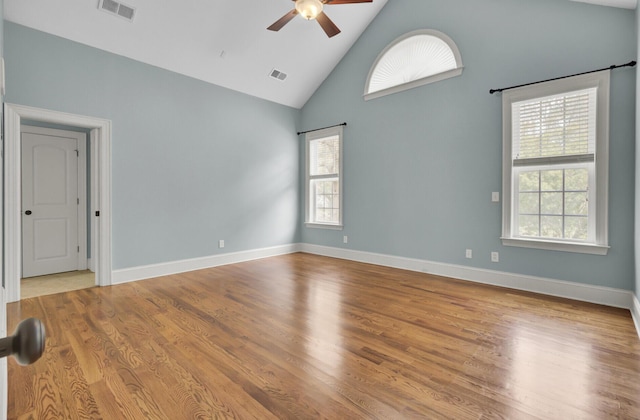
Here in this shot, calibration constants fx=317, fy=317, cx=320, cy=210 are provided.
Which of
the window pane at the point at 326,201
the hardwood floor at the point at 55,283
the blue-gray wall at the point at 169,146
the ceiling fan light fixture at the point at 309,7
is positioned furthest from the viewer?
the window pane at the point at 326,201

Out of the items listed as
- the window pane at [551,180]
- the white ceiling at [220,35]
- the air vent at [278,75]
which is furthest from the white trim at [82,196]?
the window pane at [551,180]

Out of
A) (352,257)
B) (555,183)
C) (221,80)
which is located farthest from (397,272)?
(221,80)

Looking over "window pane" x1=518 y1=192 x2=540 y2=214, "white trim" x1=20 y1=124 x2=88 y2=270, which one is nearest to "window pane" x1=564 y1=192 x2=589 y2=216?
"window pane" x1=518 y1=192 x2=540 y2=214

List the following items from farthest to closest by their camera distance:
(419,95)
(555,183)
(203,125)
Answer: (203,125) < (419,95) < (555,183)

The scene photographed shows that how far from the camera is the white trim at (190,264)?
410cm

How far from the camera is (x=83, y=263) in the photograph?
495 centimetres

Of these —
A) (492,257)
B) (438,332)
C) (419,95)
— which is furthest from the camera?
(419,95)

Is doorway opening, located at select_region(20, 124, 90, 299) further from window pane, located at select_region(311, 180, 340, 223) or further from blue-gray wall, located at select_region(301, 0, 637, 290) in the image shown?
blue-gray wall, located at select_region(301, 0, 637, 290)

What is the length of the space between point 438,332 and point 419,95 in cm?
331

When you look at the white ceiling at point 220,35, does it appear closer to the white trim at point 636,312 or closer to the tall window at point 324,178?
the tall window at point 324,178

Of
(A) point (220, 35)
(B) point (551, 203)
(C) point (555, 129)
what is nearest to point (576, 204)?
(B) point (551, 203)

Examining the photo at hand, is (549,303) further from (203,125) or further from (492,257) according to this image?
(203,125)

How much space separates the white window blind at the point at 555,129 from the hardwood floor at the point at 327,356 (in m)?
1.54

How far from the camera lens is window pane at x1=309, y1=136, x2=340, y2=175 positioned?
18.9 ft
